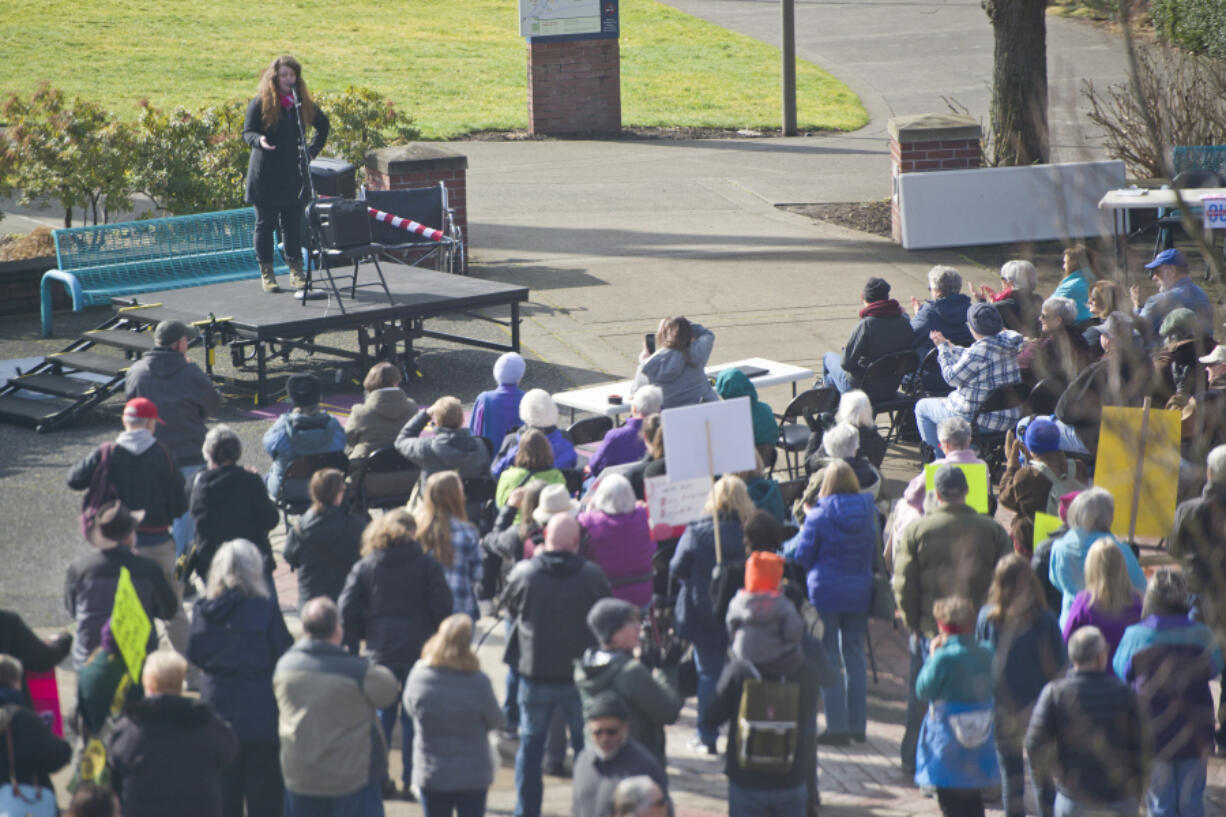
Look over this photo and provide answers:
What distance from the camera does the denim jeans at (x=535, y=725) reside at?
22.8ft

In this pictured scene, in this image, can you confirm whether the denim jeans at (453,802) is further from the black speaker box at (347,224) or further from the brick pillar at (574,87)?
the brick pillar at (574,87)

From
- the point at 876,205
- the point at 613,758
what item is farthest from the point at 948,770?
the point at 876,205

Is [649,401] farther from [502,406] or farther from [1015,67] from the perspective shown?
[1015,67]

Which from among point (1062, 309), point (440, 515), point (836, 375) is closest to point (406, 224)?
point (836, 375)

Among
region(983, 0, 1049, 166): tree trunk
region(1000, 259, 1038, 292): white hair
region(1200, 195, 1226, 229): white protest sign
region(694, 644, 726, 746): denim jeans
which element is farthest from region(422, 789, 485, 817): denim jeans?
region(983, 0, 1049, 166): tree trunk

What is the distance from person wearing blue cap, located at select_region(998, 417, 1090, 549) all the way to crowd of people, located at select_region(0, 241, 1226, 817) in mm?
17

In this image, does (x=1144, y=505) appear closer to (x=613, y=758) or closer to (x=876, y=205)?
(x=613, y=758)

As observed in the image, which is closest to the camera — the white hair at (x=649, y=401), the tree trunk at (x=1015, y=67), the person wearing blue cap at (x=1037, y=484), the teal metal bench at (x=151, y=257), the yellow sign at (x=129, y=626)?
the yellow sign at (x=129, y=626)

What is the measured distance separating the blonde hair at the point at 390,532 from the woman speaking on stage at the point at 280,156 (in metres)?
6.63

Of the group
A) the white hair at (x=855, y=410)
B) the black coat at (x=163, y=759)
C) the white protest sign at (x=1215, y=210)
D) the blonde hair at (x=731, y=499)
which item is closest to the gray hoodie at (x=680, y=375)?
the white hair at (x=855, y=410)

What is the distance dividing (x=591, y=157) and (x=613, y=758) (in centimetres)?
1964

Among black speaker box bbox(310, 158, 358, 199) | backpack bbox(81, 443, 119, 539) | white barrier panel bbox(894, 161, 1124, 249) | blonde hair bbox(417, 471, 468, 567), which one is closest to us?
blonde hair bbox(417, 471, 468, 567)

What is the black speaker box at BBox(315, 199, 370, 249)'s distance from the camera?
13.0 metres

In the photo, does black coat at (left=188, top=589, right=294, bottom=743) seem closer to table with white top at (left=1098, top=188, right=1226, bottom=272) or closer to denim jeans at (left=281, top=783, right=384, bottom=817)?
denim jeans at (left=281, top=783, right=384, bottom=817)
